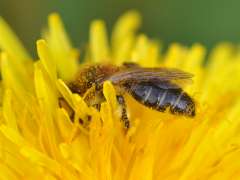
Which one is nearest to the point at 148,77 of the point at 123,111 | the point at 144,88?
the point at 144,88

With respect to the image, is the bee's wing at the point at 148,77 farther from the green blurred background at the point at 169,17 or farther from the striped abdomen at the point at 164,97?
the green blurred background at the point at 169,17

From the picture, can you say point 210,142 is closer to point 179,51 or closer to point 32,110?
point 32,110

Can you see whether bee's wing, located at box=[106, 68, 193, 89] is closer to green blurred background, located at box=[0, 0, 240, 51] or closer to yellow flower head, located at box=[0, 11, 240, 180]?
yellow flower head, located at box=[0, 11, 240, 180]

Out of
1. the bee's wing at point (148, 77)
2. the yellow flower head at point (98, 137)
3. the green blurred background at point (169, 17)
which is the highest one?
the green blurred background at point (169, 17)

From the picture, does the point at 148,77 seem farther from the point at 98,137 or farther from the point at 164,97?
the point at 98,137

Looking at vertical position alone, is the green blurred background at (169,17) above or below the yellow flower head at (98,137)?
above

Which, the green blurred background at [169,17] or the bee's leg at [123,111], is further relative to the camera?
the green blurred background at [169,17]

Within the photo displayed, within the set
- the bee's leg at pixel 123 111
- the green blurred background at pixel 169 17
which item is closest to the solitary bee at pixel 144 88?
the bee's leg at pixel 123 111


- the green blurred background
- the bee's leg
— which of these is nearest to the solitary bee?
the bee's leg
